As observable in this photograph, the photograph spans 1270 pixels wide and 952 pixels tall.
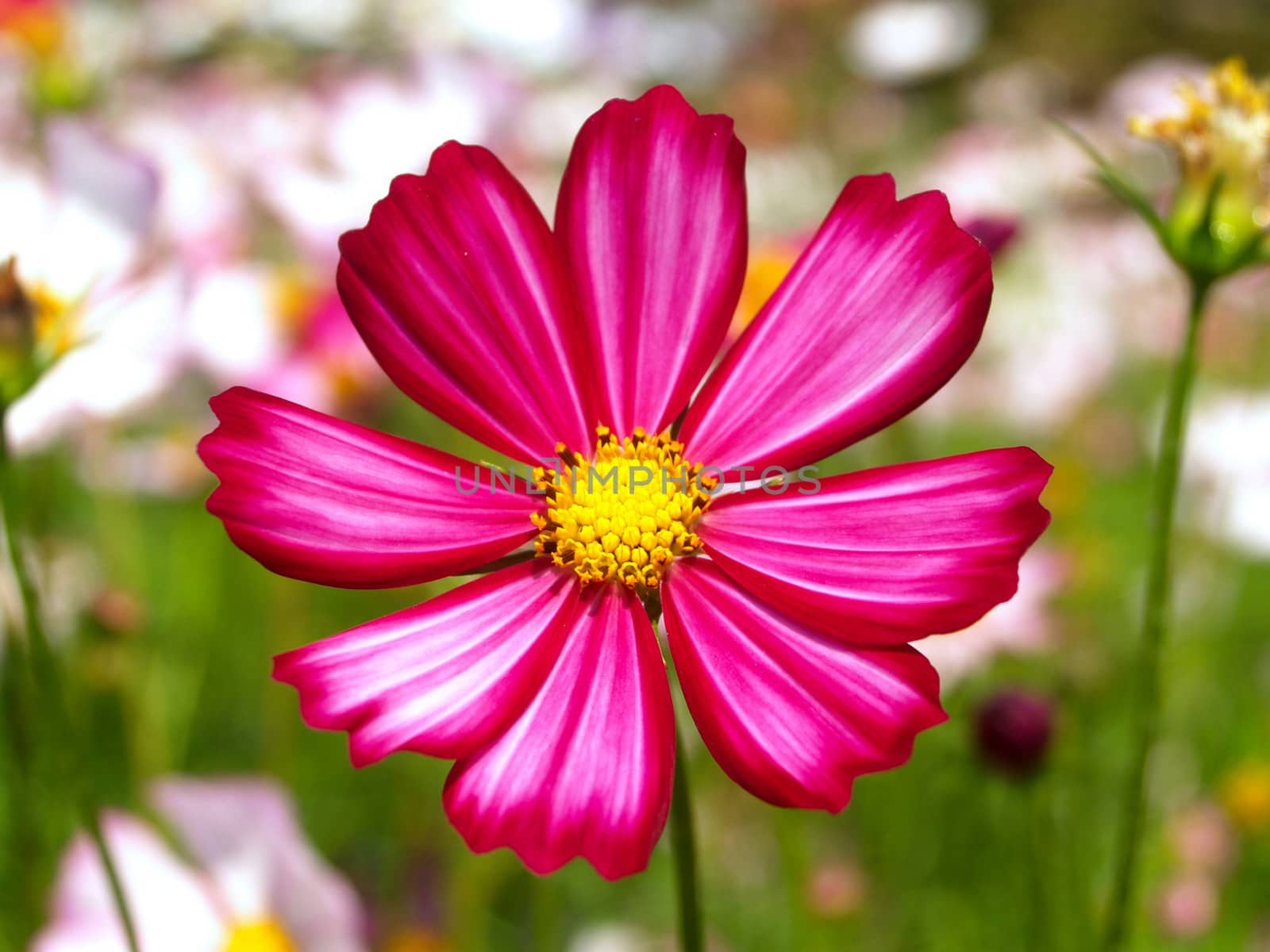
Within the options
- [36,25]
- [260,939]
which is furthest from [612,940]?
[36,25]

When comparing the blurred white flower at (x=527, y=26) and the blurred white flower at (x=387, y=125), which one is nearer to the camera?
the blurred white flower at (x=387, y=125)

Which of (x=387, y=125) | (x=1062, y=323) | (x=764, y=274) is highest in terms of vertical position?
(x=1062, y=323)

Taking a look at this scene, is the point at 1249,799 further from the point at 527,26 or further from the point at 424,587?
the point at 527,26

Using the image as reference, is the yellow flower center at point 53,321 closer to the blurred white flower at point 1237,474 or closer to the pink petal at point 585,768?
the pink petal at point 585,768

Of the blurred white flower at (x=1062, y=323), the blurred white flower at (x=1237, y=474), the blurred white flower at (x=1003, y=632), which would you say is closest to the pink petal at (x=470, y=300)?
the blurred white flower at (x=1003, y=632)

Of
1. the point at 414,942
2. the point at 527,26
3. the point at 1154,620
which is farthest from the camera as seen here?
the point at 527,26

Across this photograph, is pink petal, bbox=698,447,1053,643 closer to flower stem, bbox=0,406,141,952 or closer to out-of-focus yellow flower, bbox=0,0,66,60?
flower stem, bbox=0,406,141,952

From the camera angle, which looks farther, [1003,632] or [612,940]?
[1003,632]
